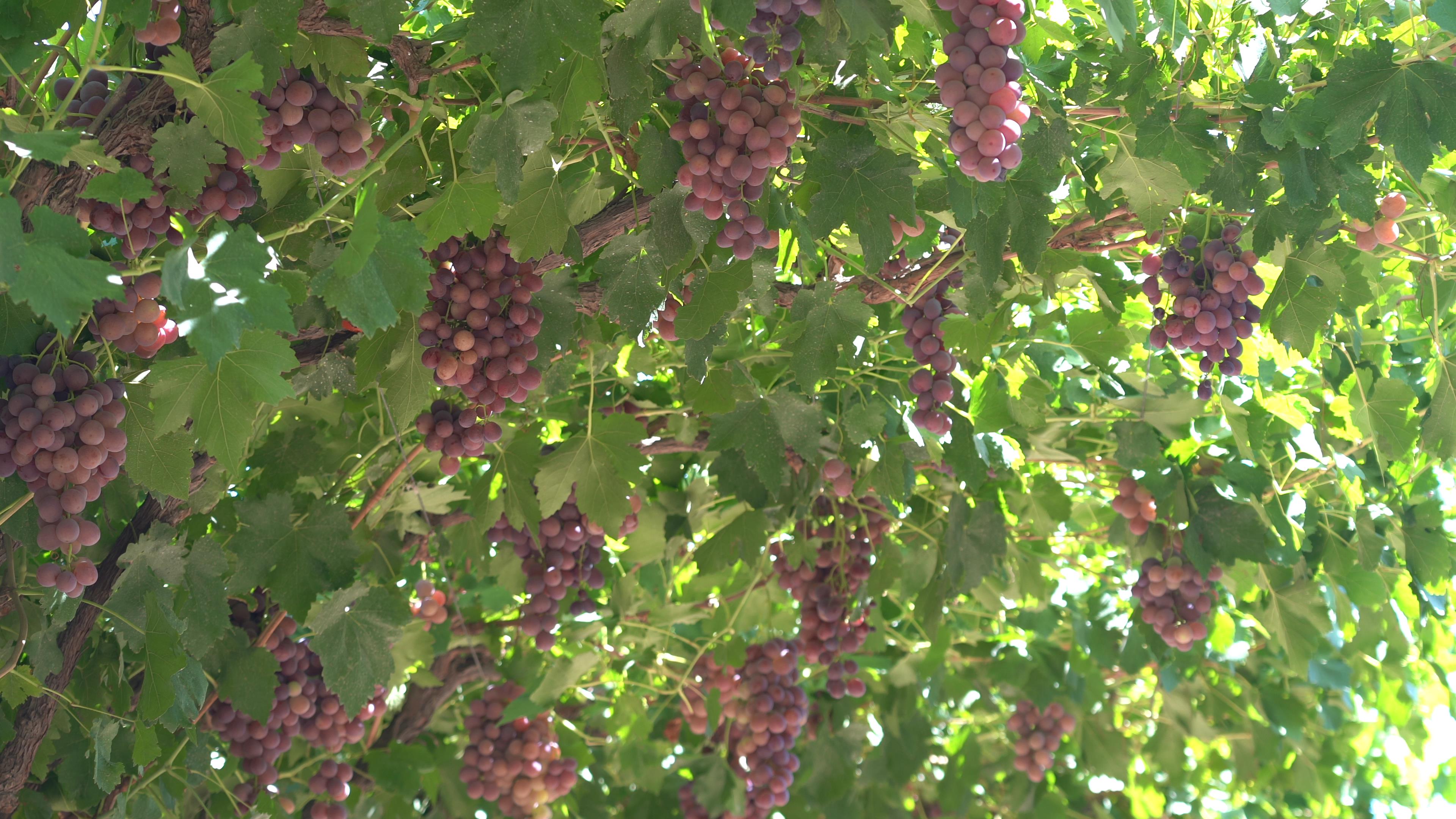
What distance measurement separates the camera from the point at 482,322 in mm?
2037

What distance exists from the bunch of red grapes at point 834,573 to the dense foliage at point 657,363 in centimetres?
2

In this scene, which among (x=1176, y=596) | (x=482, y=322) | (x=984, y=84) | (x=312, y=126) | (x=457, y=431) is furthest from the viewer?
(x=1176, y=596)

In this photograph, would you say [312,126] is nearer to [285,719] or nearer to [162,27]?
[162,27]

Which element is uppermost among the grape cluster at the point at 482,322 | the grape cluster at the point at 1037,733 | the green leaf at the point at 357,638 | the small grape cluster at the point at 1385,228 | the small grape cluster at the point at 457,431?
the small grape cluster at the point at 1385,228

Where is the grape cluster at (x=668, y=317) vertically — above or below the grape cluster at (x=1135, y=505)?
above

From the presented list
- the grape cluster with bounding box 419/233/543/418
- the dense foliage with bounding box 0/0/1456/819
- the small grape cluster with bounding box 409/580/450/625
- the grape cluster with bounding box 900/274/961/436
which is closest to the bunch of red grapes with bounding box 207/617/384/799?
the dense foliage with bounding box 0/0/1456/819

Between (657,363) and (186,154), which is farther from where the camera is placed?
(657,363)

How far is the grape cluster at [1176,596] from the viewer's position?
2.91 meters

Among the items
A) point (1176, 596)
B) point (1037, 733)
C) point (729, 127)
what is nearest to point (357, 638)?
point (729, 127)

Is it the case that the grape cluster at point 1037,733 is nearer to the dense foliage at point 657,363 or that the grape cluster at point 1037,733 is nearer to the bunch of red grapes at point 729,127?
the dense foliage at point 657,363

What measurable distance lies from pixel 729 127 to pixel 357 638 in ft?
4.40

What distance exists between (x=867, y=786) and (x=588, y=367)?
2.56m

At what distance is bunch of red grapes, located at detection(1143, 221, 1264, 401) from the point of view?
88.5 inches

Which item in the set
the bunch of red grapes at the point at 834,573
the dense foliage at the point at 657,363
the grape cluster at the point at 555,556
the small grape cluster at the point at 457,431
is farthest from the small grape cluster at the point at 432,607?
the bunch of red grapes at the point at 834,573
